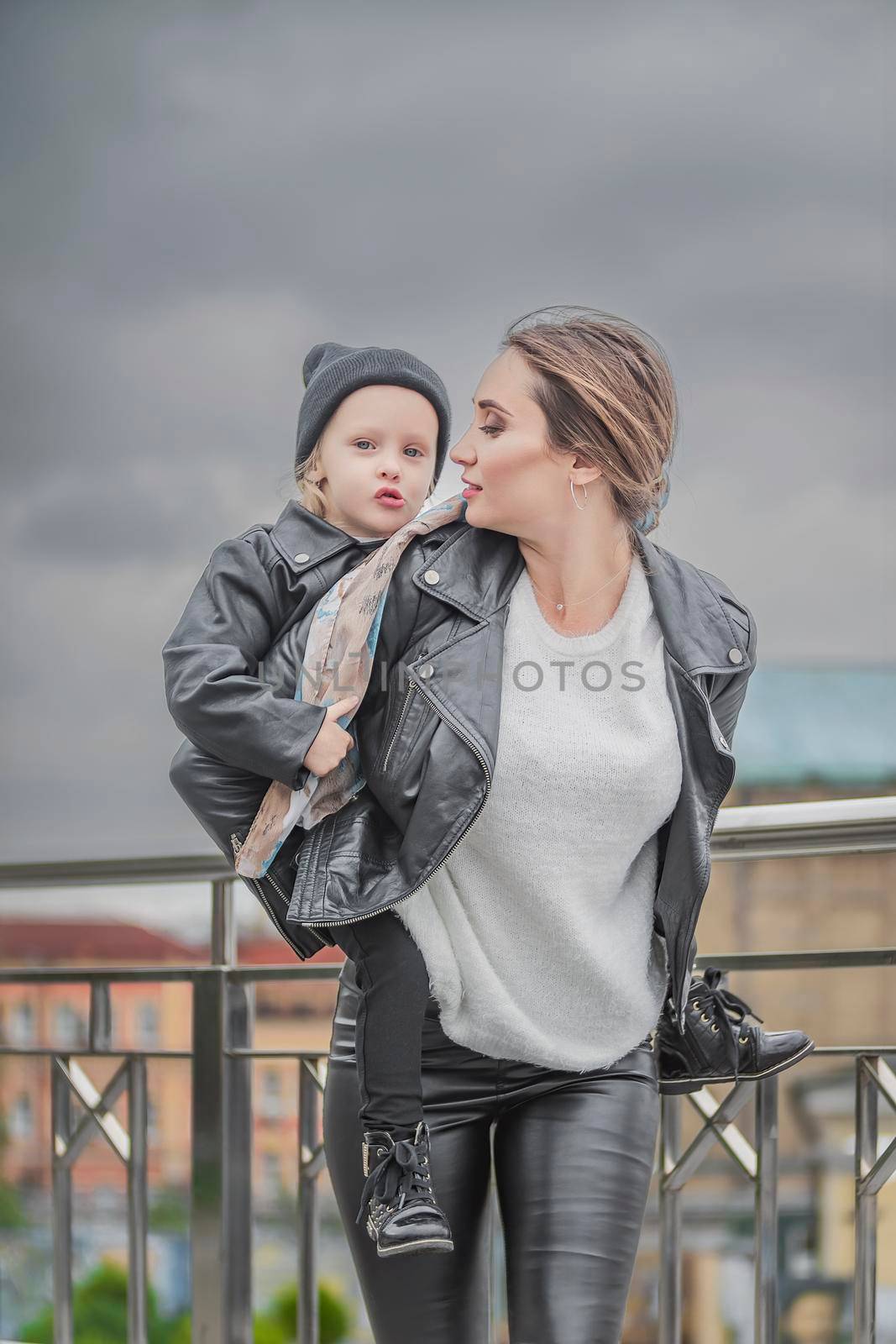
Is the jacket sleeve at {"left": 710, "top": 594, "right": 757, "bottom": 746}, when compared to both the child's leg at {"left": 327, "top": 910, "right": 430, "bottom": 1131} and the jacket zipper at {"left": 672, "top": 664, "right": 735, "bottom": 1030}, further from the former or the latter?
the child's leg at {"left": 327, "top": 910, "right": 430, "bottom": 1131}

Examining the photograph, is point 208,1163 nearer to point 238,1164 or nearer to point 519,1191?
point 238,1164

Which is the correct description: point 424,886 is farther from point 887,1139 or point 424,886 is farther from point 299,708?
point 887,1139

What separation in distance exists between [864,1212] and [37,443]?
25.5 m

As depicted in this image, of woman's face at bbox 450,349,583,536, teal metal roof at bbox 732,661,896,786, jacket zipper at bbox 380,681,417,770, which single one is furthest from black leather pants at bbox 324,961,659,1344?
teal metal roof at bbox 732,661,896,786

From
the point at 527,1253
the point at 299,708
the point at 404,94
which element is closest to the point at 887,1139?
the point at 527,1253

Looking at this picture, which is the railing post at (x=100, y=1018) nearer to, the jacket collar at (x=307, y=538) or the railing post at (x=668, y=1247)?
the railing post at (x=668, y=1247)

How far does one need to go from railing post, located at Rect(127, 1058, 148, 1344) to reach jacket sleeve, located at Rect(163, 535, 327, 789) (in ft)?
4.07

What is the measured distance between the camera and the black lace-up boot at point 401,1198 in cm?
123

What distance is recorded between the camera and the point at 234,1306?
2.26 m

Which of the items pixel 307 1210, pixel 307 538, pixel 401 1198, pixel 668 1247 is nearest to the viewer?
pixel 401 1198

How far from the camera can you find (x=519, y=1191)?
133cm

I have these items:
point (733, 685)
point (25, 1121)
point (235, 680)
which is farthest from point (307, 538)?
point (25, 1121)

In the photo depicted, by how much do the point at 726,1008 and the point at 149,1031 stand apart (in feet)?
3.71

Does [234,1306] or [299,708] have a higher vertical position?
[299,708]
